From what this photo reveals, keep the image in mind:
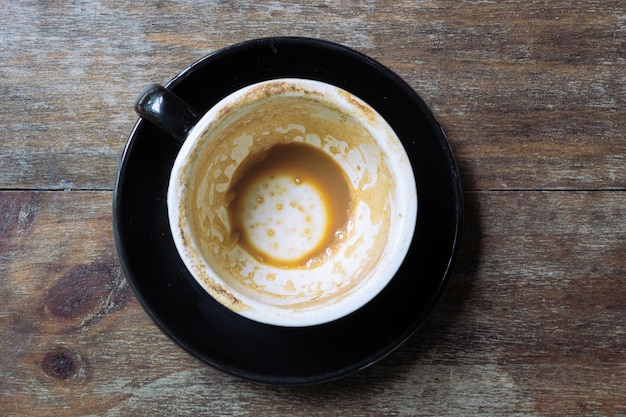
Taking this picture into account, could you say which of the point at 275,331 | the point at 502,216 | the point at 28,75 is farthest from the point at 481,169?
the point at 28,75

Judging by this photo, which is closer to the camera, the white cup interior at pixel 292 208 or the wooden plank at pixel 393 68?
the white cup interior at pixel 292 208

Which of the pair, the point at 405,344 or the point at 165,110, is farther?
the point at 405,344

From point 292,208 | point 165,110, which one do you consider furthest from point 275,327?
point 165,110

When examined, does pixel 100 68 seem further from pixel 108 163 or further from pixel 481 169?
pixel 481 169

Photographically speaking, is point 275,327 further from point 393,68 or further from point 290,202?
point 393,68

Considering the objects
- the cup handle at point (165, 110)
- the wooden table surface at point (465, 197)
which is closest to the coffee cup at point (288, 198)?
the cup handle at point (165, 110)

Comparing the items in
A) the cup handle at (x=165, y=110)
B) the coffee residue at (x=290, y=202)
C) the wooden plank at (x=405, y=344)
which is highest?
the cup handle at (x=165, y=110)

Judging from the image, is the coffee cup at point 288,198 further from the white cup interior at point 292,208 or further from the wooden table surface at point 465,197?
the wooden table surface at point 465,197
